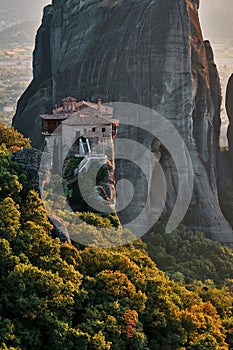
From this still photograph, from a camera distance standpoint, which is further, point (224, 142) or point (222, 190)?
point (224, 142)

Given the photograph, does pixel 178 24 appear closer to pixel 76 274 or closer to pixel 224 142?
pixel 76 274

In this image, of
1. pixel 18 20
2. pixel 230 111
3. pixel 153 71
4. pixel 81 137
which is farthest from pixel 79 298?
pixel 18 20

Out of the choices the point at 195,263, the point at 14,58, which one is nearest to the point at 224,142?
the point at 195,263

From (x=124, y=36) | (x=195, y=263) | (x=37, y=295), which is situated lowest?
(x=195, y=263)

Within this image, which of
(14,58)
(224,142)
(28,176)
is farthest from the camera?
(14,58)

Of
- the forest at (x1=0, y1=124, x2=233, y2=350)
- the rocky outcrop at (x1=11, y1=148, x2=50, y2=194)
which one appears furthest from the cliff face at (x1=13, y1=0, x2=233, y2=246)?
the forest at (x1=0, y1=124, x2=233, y2=350)

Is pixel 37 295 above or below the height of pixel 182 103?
below

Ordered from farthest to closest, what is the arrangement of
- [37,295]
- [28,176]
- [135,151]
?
[135,151] < [28,176] < [37,295]
